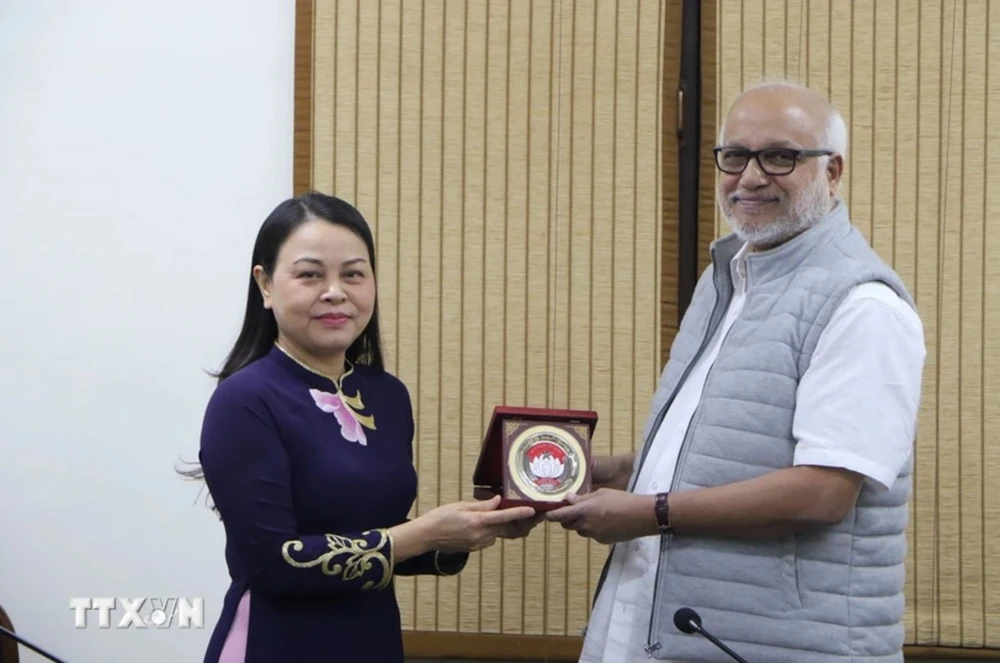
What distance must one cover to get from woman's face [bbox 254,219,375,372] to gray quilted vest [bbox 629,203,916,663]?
62 centimetres

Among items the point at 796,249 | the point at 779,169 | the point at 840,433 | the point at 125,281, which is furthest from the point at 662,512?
the point at 125,281

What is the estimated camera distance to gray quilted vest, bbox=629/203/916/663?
191 cm

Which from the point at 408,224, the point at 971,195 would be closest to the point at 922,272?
the point at 971,195

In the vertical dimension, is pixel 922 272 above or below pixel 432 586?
above

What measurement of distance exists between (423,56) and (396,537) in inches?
63.1

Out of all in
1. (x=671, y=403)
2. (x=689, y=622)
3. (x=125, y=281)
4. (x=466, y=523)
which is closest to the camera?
(x=689, y=622)

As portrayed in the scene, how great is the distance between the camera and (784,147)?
204cm

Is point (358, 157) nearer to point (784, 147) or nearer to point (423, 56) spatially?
point (423, 56)

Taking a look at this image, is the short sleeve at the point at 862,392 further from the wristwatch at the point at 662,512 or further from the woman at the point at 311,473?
the woman at the point at 311,473

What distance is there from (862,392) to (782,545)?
0.29 meters

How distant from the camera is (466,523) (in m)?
1.93

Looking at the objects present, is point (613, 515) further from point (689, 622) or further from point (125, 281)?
point (125, 281)

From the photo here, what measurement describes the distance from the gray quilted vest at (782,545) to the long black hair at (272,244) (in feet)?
2.10

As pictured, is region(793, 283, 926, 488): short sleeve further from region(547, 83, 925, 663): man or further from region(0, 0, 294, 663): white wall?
region(0, 0, 294, 663): white wall
